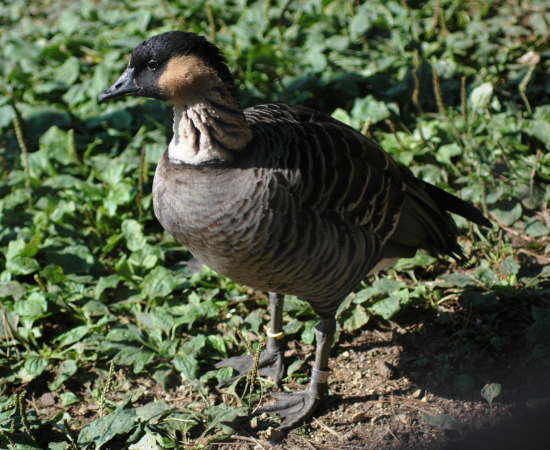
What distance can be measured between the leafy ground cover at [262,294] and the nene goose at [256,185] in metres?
0.64

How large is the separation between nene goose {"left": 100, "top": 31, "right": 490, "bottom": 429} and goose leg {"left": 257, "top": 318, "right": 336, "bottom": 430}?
0.05 m

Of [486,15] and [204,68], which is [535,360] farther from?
[486,15]

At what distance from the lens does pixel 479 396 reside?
399cm

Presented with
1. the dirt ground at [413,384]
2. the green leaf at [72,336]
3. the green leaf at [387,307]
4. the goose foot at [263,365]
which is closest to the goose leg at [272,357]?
the goose foot at [263,365]

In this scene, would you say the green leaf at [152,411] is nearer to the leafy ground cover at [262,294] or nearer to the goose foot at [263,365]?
the leafy ground cover at [262,294]

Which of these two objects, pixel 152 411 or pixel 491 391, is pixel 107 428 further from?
pixel 491 391

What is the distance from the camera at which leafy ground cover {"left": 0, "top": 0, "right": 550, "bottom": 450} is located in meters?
3.97

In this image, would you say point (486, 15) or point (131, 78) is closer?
point (131, 78)

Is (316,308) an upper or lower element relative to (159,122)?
lower

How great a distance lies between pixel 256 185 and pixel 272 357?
4.44 feet

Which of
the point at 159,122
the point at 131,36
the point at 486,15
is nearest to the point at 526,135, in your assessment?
the point at 486,15

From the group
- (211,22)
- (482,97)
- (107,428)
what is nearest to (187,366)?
(107,428)

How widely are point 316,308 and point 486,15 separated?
4336 mm

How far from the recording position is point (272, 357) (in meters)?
4.40
